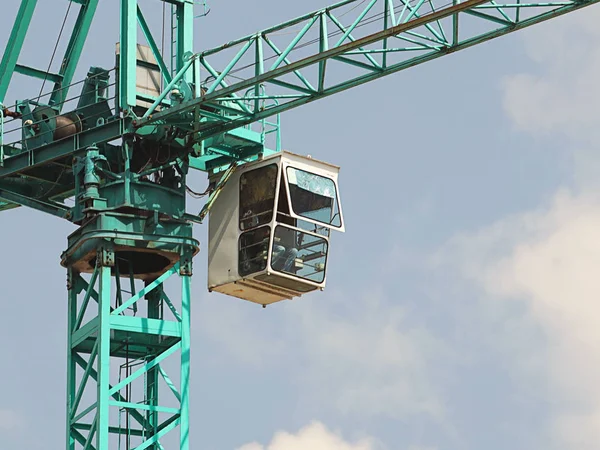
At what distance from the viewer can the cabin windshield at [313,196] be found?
4769cm

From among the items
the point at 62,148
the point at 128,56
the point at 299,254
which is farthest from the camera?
the point at 62,148

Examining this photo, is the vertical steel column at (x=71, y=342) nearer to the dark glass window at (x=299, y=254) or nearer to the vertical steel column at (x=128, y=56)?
the vertical steel column at (x=128, y=56)

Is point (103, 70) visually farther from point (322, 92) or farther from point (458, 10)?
point (458, 10)

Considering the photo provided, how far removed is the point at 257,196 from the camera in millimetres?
48031

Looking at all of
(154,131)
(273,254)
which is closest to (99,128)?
(154,131)

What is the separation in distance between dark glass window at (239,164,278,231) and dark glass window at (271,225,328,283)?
572 mm

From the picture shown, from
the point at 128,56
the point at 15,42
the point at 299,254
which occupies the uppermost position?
the point at 15,42

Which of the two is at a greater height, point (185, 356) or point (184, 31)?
point (184, 31)

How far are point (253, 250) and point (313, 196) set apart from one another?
1849 millimetres

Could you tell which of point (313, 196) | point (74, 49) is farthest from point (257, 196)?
point (74, 49)

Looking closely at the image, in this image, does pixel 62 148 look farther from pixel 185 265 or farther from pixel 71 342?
pixel 71 342

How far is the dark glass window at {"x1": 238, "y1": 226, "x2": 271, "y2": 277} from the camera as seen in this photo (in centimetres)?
4716

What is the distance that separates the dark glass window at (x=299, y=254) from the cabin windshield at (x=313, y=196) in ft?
1.59

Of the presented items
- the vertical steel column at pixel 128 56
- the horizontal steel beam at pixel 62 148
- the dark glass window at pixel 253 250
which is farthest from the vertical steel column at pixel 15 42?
the dark glass window at pixel 253 250
